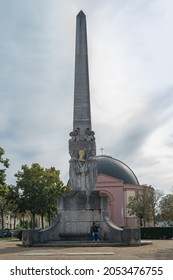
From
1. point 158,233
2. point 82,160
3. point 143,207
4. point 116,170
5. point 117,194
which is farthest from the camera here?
point 116,170

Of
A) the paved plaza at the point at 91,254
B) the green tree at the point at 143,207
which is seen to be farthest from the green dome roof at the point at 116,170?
the paved plaza at the point at 91,254

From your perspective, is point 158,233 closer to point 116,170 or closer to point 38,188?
point 38,188

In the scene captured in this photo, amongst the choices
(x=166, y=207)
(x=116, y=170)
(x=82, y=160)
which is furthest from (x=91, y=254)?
(x=116, y=170)

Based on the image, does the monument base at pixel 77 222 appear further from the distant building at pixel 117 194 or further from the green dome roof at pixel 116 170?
the green dome roof at pixel 116 170

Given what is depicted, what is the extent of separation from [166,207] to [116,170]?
872 inches

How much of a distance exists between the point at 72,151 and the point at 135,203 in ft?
123

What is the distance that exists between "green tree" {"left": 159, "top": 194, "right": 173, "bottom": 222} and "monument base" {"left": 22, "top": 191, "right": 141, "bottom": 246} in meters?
29.4

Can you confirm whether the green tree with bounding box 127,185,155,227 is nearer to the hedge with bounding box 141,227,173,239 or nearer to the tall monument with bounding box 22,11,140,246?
the hedge with bounding box 141,227,173,239

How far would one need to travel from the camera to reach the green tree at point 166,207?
5521 cm

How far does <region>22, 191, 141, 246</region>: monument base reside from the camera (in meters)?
26.6

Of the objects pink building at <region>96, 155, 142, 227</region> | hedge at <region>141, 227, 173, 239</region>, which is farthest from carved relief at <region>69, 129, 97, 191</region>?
pink building at <region>96, 155, 142, 227</region>

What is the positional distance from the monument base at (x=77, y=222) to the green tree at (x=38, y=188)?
23.1 meters

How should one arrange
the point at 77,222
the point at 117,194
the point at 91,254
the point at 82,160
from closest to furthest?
the point at 91,254 → the point at 77,222 → the point at 82,160 → the point at 117,194

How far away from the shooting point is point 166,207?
191 ft
